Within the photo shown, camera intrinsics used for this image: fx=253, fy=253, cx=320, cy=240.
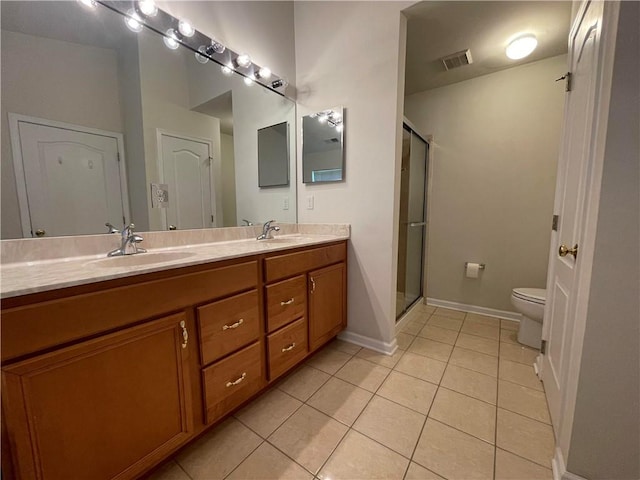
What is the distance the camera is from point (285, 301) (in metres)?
1.42

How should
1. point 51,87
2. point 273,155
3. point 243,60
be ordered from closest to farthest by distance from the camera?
point 51,87 → point 243,60 → point 273,155

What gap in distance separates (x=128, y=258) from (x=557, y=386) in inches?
82.4

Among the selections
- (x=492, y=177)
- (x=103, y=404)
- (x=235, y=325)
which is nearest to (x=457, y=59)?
(x=492, y=177)

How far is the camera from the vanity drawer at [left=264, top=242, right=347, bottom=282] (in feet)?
4.35

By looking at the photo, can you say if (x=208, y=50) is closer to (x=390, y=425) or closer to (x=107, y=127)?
(x=107, y=127)

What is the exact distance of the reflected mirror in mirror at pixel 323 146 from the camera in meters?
1.88

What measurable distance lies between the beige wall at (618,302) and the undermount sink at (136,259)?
1.59 meters

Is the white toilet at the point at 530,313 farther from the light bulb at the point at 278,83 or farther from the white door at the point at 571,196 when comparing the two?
the light bulb at the point at 278,83

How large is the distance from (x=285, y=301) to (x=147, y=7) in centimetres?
162

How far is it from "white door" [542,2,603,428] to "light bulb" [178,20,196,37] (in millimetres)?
1809

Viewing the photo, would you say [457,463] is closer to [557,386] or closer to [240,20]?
[557,386]

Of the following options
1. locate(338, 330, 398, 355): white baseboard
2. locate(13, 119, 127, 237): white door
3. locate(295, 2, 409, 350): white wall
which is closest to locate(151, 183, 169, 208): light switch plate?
locate(13, 119, 127, 237): white door

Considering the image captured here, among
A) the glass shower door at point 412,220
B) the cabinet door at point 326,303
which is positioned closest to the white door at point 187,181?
the cabinet door at point 326,303

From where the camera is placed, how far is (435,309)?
2666 millimetres
